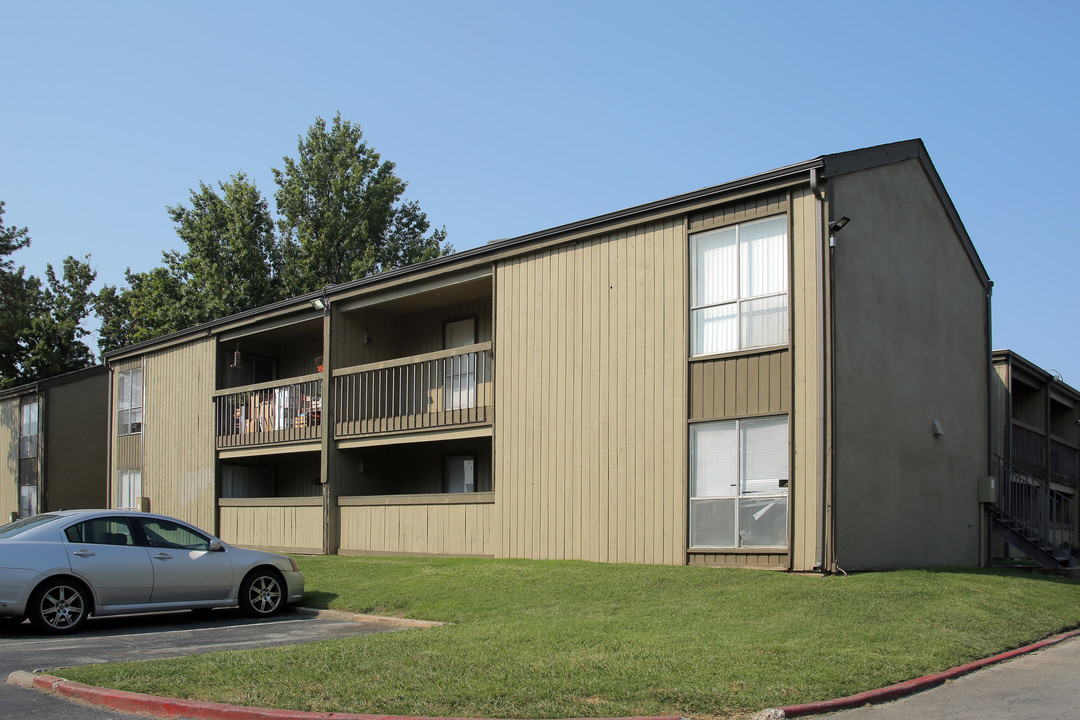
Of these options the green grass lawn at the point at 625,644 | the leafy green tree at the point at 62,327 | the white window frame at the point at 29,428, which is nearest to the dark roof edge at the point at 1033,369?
the green grass lawn at the point at 625,644

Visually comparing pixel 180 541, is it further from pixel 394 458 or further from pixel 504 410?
pixel 394 458

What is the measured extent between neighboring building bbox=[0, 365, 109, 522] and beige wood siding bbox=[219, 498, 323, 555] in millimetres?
10553

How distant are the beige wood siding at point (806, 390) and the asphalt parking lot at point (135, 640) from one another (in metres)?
5.46

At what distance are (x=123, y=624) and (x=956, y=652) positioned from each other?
9.34 m

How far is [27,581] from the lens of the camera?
1088 centimetres

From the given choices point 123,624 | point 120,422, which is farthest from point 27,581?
point 120,422

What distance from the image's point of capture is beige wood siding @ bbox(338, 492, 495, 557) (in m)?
18.1

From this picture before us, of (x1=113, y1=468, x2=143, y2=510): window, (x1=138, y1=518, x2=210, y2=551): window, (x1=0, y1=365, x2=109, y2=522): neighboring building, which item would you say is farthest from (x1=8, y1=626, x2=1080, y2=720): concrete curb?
(x1=0, y1=365, x2=109, y2=522): neighboring building

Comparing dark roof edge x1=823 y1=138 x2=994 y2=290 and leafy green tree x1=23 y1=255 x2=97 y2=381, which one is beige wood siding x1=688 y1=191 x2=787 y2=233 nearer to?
dark roof edge x1=823 y1=138 x2=994 y2=290

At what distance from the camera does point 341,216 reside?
45250 millimetres

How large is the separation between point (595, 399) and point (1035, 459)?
610 inches

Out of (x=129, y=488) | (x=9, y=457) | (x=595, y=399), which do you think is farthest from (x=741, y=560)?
(x=9, y=457)

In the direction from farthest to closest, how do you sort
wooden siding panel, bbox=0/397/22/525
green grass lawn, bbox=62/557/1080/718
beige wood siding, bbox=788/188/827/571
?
wooden siding panel, bbox=0/397/22/525 → beige wood siding, bbox=788/188/827/571 → green grass lawn, bbox=62/557/1080/718

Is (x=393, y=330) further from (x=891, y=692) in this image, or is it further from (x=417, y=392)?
(x=891, y=692)
